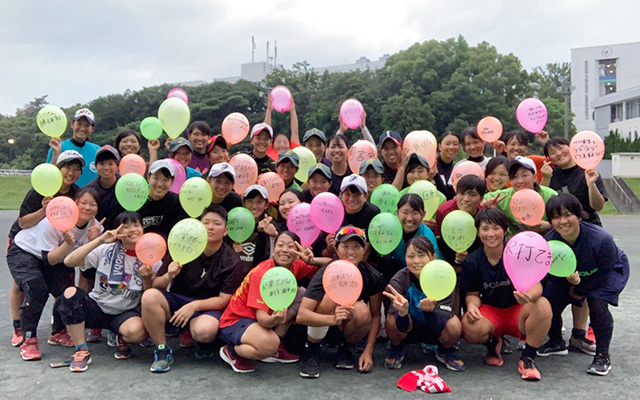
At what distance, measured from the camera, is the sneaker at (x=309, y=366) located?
370 centimetres

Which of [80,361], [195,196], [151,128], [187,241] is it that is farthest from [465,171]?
[80,361]

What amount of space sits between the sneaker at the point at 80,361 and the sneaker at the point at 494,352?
3169 millimetres

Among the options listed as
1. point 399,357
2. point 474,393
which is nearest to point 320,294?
point 399,357

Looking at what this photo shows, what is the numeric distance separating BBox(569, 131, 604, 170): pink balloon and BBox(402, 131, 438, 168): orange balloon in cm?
133

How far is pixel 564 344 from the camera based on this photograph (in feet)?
14.2

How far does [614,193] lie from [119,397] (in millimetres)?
25209

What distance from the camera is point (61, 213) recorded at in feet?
13.3

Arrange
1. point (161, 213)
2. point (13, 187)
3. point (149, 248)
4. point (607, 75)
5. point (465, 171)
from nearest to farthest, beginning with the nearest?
1. point (149, 248)
2. point (161, 213)
3. point (465, 171)
4. point (13, 187)
5. point (607, 75)

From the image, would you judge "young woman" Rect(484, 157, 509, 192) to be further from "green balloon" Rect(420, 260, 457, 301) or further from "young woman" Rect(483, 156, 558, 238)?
"green balloon" Rect(420, 260, 457, 301)

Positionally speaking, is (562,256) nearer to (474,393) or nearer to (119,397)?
(474,393)

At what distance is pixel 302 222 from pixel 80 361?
2028 millimetres

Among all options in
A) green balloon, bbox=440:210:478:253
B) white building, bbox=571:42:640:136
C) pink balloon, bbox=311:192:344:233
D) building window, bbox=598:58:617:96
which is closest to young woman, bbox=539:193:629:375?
green balloon, bbox=440:210:478:253

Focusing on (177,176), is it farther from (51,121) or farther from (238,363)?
(238,363)

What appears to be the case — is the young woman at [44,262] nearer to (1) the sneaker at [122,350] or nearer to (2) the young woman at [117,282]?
(2) the young woman at [117,282]
